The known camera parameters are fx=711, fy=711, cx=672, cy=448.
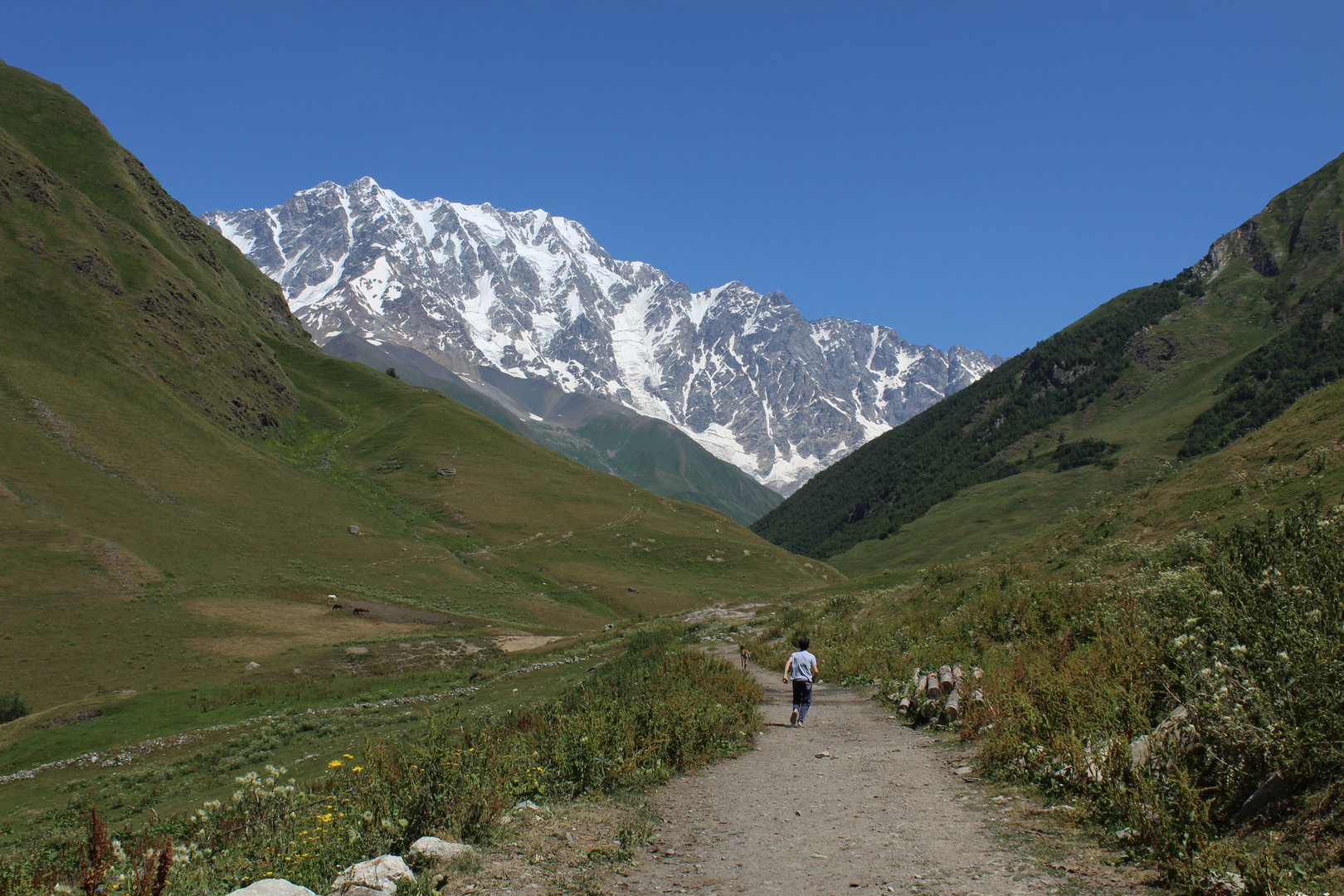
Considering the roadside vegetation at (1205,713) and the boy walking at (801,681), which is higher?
the roadside vegetation at (1205,713)

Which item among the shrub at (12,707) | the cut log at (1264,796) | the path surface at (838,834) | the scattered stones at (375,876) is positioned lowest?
the shrub at (12,707)

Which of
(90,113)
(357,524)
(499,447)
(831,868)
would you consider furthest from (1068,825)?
(90,113)

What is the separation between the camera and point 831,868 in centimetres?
803

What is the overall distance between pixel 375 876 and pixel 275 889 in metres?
1.12

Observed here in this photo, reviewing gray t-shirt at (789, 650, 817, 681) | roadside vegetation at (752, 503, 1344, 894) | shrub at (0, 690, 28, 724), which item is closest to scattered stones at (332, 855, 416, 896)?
roadside vegetation at (752, 503, 1344, 894)

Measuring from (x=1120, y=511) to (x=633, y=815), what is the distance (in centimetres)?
2465

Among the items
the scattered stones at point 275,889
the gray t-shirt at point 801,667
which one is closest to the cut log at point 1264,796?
the scattered stones at point 275,889

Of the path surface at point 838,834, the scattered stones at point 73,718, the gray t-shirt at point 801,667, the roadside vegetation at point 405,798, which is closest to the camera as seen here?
the path surface at point 838,834

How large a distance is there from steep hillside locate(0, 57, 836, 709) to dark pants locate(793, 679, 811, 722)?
117 ft

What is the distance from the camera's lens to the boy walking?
17625 millimetres

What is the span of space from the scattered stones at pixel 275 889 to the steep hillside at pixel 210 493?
40972 millimetres

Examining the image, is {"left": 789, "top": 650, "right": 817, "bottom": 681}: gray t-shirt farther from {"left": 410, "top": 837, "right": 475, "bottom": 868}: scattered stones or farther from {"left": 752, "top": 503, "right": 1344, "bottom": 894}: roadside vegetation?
{"left": 410, "top": 837, "right": 475, "bottom": 868}: scattered stones

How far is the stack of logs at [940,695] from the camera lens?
15555mm

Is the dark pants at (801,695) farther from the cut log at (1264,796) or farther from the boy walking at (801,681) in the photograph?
the cut log at (1264,796)
